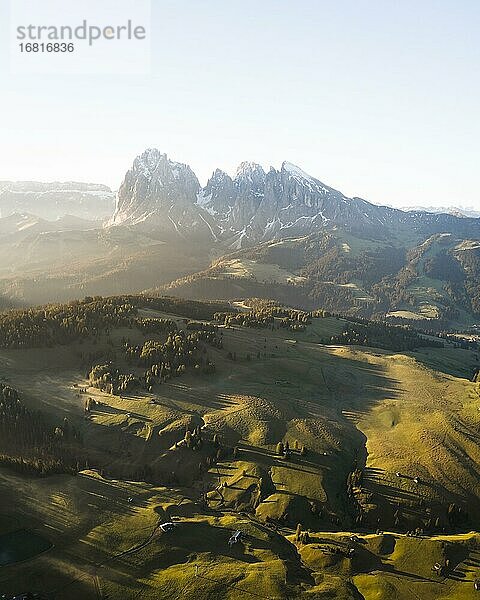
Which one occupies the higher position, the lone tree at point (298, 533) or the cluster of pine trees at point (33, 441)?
the cluster of pine trees at point (33, 441)

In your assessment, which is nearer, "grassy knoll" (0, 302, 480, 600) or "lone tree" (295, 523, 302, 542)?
"grassy knoll" (0, 302, 480, 600)

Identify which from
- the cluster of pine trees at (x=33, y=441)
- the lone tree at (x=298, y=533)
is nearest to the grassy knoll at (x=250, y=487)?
the lone tree at (x=298, y=533)

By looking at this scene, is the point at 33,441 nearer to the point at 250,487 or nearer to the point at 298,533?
the point at 250,487

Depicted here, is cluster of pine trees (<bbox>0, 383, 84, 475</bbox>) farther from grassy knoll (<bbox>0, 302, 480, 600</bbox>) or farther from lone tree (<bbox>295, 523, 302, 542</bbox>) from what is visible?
lone tree (<bbox>295, 523, 302, 542</bbox>)

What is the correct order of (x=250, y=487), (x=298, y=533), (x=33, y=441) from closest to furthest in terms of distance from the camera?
(x=298, y=533) < (x=250, y=487) < (x=33, y=441)

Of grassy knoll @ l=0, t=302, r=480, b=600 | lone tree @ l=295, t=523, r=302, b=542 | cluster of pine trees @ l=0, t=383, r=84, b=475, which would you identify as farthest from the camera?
cluster of pine trees @ l=0, t=383, r=84, b=475

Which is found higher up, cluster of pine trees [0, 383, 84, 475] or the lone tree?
cluster of pine trees [0, 383, 84, 475]

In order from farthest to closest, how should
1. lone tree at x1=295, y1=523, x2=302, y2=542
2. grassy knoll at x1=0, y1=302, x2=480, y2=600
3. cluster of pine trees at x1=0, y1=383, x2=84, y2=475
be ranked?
1. cluster of pine trees at x1=0, y1=383, x2=84, y2=475
2. lone tree at x1=295, y1=523, x2=302, y2=542
3. grassy knoll at x1=0, y1=302, x2=480, y2=600

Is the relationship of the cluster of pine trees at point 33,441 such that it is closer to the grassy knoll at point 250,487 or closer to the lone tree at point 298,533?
the grassy knoll at point 250,487

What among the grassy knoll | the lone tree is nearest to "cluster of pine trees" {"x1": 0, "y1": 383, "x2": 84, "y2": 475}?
the grassy knoll

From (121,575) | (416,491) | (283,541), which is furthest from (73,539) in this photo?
(416,491)

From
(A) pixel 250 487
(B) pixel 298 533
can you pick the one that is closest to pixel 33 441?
(A) pixel 250 487

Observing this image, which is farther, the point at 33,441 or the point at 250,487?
the point at 33,441
